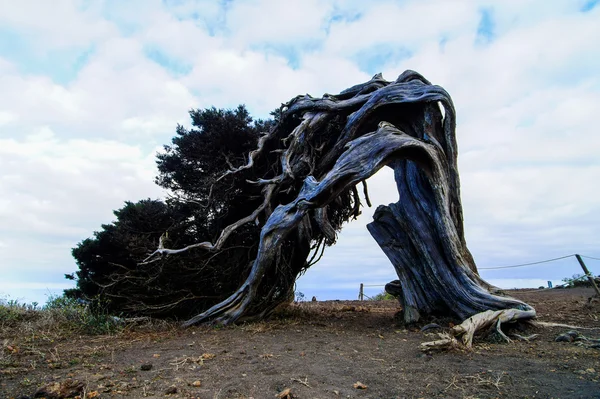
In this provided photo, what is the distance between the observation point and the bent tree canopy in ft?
23.0

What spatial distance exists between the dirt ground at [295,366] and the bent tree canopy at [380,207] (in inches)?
41.8

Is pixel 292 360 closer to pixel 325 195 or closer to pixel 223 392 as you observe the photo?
pixel 223 392

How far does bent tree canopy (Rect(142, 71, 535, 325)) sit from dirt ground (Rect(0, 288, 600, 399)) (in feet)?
3.48

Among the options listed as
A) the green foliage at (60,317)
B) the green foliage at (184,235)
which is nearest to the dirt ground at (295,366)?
the green foliage at (60,317)

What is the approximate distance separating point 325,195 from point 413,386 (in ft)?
11.9

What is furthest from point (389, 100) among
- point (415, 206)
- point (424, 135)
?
point (415, 206)

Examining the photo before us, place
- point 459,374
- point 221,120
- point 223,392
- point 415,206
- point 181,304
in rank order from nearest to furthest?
point 223,392 → point 459,374 → point 415,206 → point 181,304 → point 221,120

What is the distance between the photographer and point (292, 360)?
461cm

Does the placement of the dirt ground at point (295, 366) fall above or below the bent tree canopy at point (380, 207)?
below

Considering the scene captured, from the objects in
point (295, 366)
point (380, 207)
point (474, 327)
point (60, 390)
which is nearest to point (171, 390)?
point (60, 390)

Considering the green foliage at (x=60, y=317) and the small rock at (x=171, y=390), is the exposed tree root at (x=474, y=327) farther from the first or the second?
the green foliage at (x=60, y=317)

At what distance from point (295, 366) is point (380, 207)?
468 centimetres

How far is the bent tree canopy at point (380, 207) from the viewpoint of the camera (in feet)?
23.0

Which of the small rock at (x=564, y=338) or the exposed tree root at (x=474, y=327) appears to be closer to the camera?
the exposed tree root at (x=474, y=327)
